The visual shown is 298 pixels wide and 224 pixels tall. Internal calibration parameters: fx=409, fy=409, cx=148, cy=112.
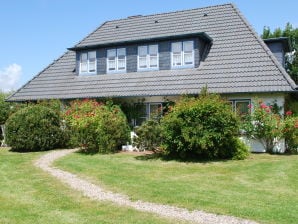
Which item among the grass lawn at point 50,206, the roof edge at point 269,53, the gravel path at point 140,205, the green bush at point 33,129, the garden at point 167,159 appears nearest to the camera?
the gravel path at point 140,205

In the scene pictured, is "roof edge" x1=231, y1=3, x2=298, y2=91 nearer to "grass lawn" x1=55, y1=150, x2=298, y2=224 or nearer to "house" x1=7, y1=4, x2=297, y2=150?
"house" x1=7, y1=4, x2=297, y2=150

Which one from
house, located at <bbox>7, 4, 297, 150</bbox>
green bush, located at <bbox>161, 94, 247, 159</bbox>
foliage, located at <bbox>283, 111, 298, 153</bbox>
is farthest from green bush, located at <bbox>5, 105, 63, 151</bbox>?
foliage, located at <bbox>283, 111, 298, 153</bbox>

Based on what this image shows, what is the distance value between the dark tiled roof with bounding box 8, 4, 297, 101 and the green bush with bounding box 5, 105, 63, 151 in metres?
3.40

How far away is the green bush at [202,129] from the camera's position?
672 inches

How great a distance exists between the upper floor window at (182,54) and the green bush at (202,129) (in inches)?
243

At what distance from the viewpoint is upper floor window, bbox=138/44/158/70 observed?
24.8 meters

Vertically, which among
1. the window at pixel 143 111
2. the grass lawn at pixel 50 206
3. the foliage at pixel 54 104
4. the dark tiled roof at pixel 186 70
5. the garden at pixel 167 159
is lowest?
the grass lawn at pixel 50 206

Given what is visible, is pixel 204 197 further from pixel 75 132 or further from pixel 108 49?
pixel 108 49

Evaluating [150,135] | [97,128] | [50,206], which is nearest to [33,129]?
[97,128]

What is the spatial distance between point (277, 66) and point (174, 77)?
572cm

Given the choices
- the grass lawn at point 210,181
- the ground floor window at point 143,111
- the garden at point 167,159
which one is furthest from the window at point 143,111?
the grass lawn at point 210,181

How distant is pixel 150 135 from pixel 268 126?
221 inches

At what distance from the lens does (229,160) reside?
17562 millimetres

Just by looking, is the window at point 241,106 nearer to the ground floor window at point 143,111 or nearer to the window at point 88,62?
the ground floor window at point 143,111
